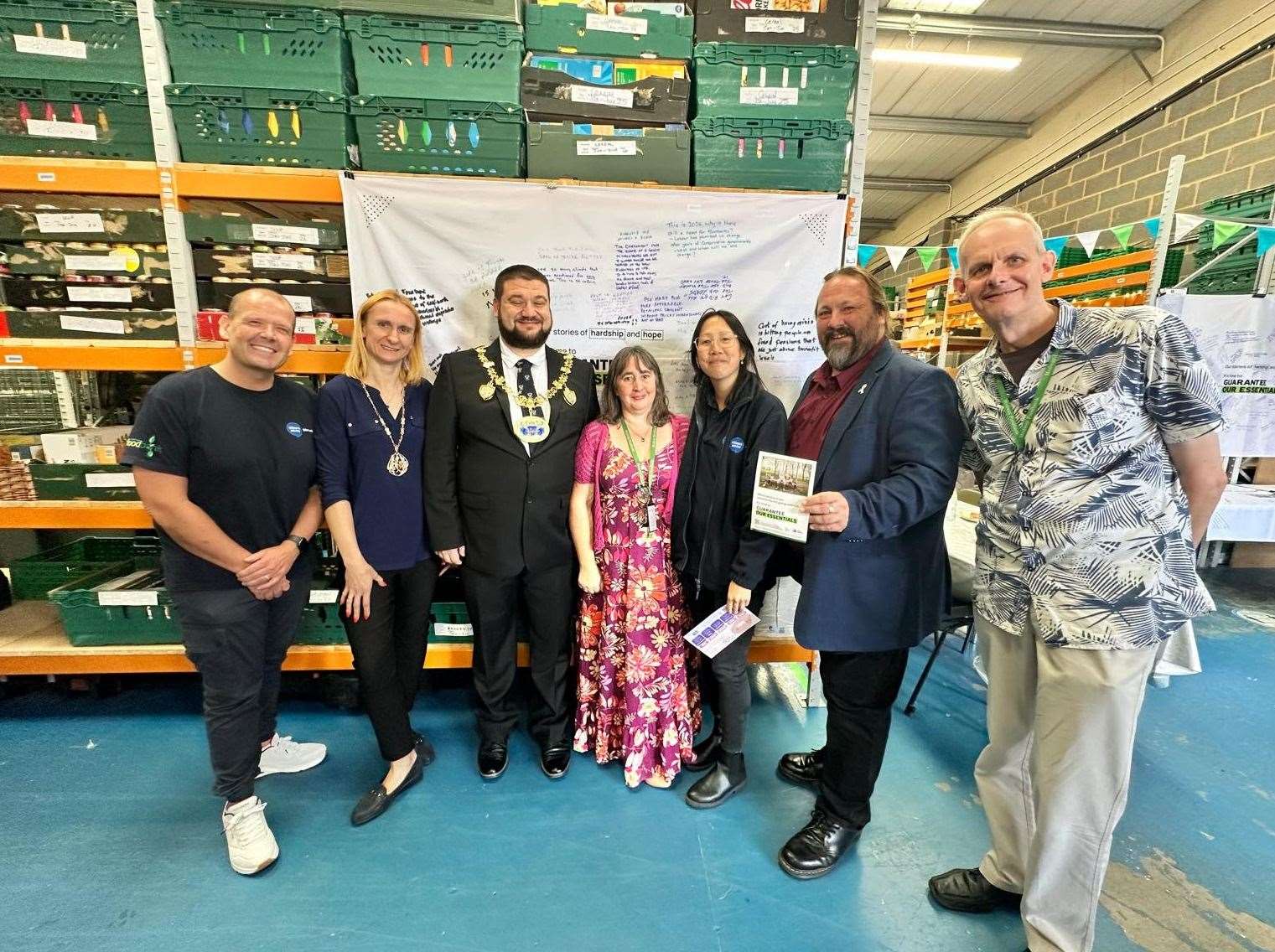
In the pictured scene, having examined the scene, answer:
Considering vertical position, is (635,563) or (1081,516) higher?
(1081,516)

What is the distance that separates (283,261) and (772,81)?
2.17 meters

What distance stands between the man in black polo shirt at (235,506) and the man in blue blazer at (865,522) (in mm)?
1626

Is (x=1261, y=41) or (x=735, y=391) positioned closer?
(x=735, y=391)

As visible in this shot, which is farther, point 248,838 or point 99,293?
point 99,293

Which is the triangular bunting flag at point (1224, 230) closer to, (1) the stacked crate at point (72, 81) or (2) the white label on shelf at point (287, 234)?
(2) the white label on shelf at point (287, 234)

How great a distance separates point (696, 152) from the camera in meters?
2.31

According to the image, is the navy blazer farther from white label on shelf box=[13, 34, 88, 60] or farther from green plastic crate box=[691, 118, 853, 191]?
white label on shelf box=[13, 34, 88, 60]

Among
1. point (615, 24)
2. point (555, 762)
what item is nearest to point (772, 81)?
point (615, 24)

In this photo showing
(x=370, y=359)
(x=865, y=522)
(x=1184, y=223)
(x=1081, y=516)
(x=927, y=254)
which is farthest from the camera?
(x=927, y=254)

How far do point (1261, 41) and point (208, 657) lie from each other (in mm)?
7284

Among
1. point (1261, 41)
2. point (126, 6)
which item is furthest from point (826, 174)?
point (1261, 41)

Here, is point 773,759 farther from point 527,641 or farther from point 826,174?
point 826,174

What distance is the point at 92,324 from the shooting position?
2.23 metres

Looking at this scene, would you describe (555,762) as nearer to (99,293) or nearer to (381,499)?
(381,499)
